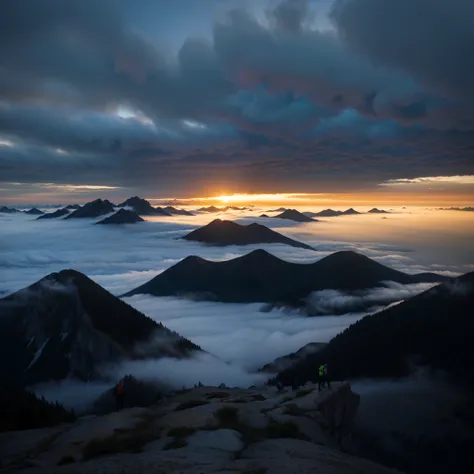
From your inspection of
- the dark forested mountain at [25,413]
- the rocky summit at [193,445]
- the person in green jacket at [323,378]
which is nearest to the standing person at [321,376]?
the person in green jacket at [323,378]

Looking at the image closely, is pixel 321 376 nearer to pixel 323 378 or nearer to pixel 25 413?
pixel 323 378

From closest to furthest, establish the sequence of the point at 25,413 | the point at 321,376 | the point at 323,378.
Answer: the point at 321,376, the point at 323,378, the point at 25,413

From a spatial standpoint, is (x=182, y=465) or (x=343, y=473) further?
(x=343, y=473)

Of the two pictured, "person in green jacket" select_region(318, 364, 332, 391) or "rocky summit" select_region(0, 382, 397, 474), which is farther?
"person in green jacket" select_region(318, 364, 332, 391)

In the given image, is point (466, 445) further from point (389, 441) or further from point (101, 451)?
point (101, 451)

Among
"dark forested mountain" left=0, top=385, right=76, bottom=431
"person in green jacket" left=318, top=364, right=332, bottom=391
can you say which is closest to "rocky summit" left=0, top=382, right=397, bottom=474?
"person in green jacket" left=318, top=364, right=332, bottom=391

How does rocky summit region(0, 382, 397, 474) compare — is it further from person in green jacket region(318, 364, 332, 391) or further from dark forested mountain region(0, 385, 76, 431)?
dark forested mountain region(0, 385, 76, 431)

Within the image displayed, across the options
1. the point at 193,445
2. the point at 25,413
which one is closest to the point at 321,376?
the point at 193,445

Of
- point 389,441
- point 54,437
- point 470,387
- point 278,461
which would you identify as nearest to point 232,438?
point 278,461

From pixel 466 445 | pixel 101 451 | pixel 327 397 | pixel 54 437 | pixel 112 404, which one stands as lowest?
pixel 466 445
